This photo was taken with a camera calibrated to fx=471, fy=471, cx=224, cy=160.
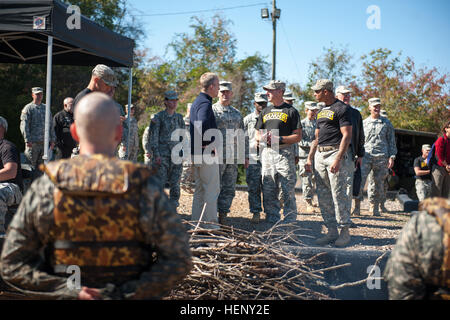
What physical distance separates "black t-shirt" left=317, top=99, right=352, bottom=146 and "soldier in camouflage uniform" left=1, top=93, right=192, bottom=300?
14.8 ft

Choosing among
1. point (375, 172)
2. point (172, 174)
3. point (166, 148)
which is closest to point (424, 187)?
point (375, 172)

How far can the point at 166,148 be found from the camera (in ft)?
28.1

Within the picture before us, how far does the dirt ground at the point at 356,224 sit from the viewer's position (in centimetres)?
668

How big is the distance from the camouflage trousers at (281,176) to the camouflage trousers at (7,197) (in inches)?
140

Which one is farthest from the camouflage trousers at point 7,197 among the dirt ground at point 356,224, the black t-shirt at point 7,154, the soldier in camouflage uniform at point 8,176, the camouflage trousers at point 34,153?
the camouflage trousers at point 34,153

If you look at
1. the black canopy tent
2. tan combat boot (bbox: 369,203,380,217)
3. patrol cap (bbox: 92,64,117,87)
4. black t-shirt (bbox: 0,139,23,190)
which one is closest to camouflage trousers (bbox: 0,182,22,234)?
black t-shirt (bbox: 0,139,23,190)

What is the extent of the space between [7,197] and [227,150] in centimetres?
347

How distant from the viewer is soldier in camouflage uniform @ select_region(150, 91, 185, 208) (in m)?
8.53

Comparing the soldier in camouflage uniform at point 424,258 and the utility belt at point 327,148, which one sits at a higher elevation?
the utility belt at point 327,148

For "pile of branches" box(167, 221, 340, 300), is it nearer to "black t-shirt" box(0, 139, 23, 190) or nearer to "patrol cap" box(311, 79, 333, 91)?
"black t-shirt" box(0, 139, 23, 190)

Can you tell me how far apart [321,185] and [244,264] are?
3.20m

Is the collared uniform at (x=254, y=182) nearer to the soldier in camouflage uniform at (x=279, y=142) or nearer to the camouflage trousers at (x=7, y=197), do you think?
the soldier in camouflage uniform at (x=279, y=142)
